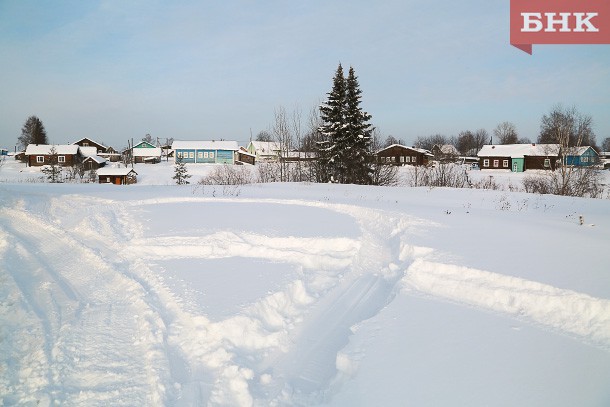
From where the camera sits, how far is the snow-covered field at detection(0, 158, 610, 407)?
3.50m

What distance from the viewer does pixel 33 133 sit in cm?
7738

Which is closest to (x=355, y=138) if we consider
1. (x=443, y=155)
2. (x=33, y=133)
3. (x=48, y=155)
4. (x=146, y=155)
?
(x=443, y=155)

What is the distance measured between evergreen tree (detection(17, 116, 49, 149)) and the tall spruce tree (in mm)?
77137

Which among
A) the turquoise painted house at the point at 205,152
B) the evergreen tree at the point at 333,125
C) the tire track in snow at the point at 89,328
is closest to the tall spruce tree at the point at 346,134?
the evergreen tree at the point at 333,125

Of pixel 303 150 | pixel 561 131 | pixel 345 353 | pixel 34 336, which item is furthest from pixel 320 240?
pixel 561 131

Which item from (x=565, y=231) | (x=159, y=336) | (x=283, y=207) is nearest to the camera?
(x=159, y=336)

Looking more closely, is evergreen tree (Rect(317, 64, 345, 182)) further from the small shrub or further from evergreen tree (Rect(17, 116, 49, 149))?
evergreen tree (Rect(17, 116, 49, 149))

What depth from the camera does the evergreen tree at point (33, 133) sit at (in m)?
77.5

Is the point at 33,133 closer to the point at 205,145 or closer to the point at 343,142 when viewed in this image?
the point at 205,145

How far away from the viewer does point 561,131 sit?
30.5 m

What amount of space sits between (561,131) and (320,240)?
104 feet

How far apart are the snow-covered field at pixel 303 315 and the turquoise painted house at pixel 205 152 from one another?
173ft

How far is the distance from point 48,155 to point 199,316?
219 ft

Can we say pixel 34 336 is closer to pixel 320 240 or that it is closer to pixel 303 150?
pixel 320 240
